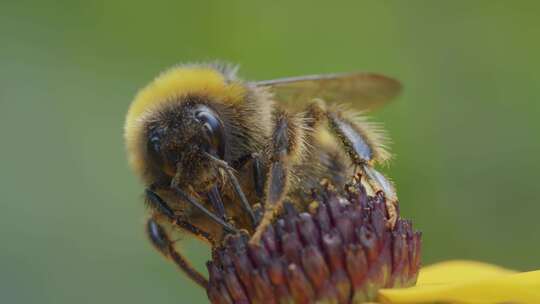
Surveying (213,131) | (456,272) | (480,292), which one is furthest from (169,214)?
(456,272)

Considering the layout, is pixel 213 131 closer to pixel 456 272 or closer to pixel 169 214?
pixel 169 214

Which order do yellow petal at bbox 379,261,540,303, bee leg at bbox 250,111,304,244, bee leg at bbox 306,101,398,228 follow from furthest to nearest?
bee leg at bbox 306,101,398,228 < bee leg at bbox 250,111,304,244 < yellow petal at bbox 379,261,540,303

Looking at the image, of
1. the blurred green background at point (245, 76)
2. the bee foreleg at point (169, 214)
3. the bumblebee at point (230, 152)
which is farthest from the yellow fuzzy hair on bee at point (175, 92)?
the blurred green background at point (245, 76)

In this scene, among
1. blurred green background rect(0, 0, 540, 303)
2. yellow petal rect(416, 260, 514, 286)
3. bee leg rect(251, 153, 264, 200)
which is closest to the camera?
bee leg rect(251, 153, 264, 200)

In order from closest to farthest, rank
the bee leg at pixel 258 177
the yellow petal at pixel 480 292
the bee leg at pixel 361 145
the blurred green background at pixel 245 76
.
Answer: the yellow petal at pixel 480 292 → the bee leg at pixel 258 177 → the bee leg at pixel 361 145 → the blurred green background at pixel 245 76

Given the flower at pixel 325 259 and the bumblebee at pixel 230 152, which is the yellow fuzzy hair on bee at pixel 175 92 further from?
the flower at pixel 325 259

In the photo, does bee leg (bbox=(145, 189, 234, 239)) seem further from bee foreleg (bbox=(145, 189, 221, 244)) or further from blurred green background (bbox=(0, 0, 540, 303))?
blurred green background (bbox=(0, 0, 540, 303))

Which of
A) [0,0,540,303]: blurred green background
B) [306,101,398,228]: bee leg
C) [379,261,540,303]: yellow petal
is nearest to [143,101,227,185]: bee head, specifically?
[306,101,398,228]: bee leg
